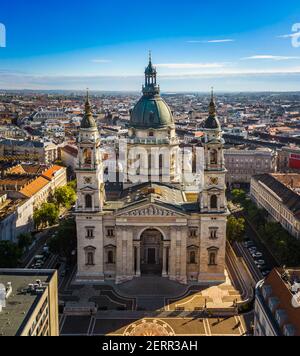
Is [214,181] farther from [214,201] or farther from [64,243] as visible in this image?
[64,243]

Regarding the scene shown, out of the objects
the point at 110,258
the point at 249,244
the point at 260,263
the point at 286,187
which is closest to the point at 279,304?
the point at 110,258

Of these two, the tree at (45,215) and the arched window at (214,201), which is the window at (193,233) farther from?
the tree at (45,215)

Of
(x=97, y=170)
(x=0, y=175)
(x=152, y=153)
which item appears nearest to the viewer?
(x=97, y=170)

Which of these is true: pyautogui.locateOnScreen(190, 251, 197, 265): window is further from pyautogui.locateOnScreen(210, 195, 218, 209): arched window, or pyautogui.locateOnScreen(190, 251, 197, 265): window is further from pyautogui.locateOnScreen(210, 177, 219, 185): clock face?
pyautogui.locateOnScreen(210, 177, 219, 185): clock face

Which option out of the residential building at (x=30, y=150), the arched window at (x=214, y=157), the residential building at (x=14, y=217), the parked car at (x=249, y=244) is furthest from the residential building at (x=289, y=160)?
the residential building at (x=14, y=217)

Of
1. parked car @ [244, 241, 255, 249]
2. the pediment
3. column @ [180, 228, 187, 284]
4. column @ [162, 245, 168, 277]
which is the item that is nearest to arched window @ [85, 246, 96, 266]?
the pediment
